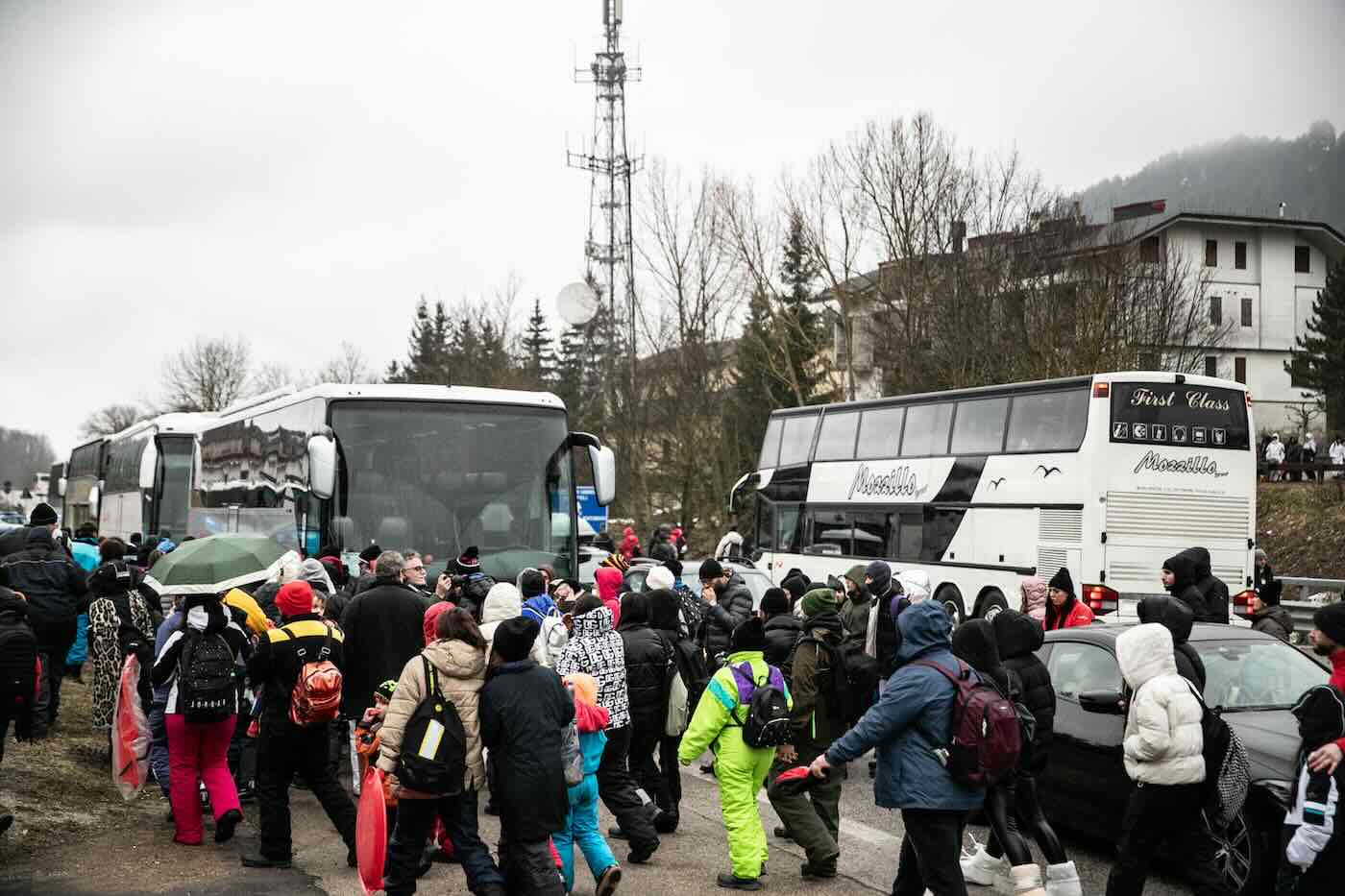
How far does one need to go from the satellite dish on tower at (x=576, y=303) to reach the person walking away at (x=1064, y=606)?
102 feet

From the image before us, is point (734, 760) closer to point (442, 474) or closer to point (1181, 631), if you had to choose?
point (1181, 631)

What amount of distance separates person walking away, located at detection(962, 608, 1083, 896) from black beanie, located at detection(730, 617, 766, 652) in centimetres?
142

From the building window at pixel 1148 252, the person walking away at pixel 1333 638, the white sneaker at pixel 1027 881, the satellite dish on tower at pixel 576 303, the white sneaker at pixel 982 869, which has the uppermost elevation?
the building window at pixel 1148 252

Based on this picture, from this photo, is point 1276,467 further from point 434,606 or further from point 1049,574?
point 434,606

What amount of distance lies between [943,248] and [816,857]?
34.6 meters

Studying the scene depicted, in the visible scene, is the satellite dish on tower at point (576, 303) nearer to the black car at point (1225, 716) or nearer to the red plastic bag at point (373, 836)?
the black car at point (1225, 716)

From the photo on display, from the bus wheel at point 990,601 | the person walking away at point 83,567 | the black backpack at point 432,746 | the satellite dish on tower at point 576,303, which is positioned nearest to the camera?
the black backpack at point 432,746

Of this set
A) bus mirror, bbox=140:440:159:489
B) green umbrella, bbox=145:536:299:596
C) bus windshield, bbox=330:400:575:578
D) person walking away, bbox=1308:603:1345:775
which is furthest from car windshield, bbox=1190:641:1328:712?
bus mirror, bbox=140:440:159:489

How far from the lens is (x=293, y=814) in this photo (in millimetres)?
9945

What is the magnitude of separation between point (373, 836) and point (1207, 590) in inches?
345

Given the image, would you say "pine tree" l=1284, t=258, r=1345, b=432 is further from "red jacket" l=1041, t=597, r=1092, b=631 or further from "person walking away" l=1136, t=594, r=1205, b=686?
"person walking away" l=1136, t=594, r=1205, b=686

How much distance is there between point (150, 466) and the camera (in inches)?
1037

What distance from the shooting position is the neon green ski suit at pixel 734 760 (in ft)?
25.4

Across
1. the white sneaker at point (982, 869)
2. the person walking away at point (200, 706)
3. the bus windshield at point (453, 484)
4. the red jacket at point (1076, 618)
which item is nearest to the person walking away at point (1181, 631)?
the white sneaker at point (982, 869)
